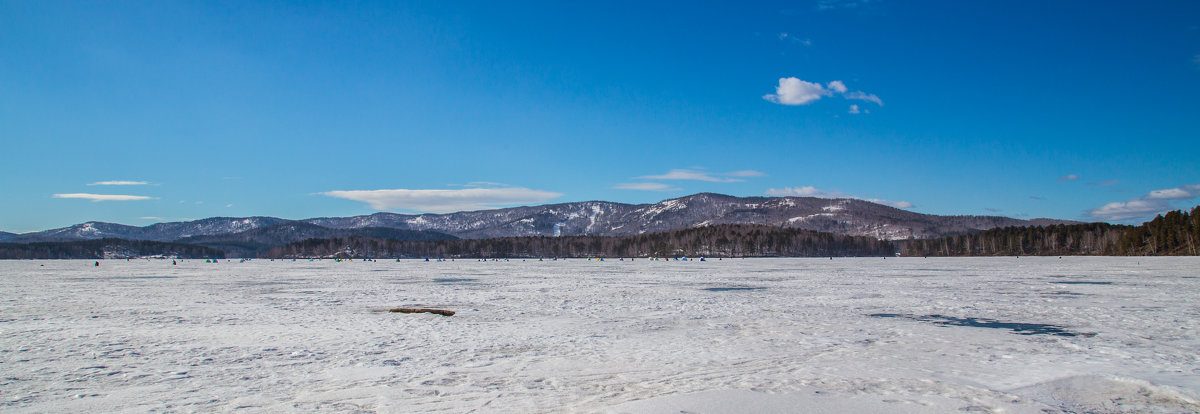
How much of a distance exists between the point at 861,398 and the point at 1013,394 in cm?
201

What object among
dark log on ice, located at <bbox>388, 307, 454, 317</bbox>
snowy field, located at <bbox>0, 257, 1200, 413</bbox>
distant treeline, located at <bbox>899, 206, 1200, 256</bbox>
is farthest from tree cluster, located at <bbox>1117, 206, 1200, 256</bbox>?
dark log on ice, located at <bbox>388, 307, 454, 317</bbox>

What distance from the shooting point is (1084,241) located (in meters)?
137

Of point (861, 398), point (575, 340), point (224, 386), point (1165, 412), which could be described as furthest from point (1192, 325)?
point (224, 386)

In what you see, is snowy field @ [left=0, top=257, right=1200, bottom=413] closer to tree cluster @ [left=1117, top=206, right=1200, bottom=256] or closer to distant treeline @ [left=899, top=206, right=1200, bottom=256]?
tree cluster @ [left=1117, top=206, right=1200, bottom=256]

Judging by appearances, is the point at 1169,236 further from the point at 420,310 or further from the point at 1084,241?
the point at 420,310

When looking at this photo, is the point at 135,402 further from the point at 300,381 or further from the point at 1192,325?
the point at 1192,325

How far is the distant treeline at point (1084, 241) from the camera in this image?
322 ft

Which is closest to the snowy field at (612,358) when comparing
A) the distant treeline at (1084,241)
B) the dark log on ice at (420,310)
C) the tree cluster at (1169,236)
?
the dark log on ice at (420,310)

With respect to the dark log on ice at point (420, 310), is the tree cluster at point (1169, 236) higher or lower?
higher

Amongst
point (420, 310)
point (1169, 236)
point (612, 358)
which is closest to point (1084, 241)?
point (1169, 236)

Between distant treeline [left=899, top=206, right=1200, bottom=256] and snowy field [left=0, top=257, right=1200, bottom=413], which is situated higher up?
distant treeline [left=899, top=206, right=1200, bottom=256]

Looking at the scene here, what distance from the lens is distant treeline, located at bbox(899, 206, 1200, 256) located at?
98.2m

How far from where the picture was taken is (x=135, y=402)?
7.57 m

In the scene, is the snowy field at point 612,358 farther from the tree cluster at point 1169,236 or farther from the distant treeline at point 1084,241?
the distant treeline at point 1084,241
